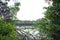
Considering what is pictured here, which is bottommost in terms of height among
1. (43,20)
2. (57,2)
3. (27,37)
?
(27,37)

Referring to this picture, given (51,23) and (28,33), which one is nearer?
(51,23)

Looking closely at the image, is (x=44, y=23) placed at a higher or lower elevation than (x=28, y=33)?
higher

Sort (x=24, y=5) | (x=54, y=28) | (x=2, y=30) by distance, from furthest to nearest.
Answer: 1. (x=24, y=5)
2. (x=54, y=28)
3. (x=2, y=30)

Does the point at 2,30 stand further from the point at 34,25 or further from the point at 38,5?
the point at 38,5

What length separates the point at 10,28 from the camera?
388 centimetres

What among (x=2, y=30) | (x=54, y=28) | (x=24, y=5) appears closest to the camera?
(x=2, y=30)

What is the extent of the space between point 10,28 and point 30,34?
1.15m

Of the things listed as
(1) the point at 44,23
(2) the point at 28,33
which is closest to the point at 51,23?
(1) the point at 44,23

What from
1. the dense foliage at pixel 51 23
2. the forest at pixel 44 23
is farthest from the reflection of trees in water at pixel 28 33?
the dense foliage at pixel 51 23

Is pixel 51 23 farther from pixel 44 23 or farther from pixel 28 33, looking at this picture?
pixel 28 33

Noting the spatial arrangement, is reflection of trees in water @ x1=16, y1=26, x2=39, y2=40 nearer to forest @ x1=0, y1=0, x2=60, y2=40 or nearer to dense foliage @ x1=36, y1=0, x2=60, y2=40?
forest @ x1=0, y1=0, x2=60, y2=40

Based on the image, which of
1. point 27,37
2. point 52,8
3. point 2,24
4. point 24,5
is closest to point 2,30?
point 2,24

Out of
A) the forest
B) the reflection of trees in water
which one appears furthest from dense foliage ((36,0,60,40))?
the reflection of trees in water

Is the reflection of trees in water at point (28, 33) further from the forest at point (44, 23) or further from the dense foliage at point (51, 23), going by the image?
the dense foliage at point (51, 23)
